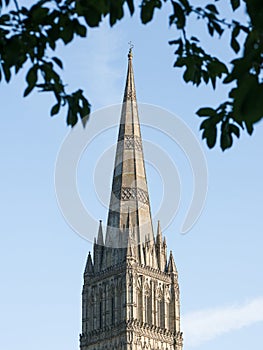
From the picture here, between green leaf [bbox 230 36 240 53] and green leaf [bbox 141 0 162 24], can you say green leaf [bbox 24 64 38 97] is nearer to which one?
green leaf [bbox 141 0 162 24]

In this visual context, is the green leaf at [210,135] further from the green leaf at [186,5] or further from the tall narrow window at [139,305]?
the tall narrow window at [139,305]

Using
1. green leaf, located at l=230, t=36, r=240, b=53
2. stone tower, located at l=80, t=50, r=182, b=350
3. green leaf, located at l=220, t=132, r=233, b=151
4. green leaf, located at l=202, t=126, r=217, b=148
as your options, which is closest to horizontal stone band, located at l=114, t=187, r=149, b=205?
stone tower, located at l=80, t=50, r=182, b=350

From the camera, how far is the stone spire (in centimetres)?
6756

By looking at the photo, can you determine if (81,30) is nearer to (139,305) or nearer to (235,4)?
(235,4)

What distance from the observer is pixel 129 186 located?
6944 cm

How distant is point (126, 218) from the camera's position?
6756 centimetres

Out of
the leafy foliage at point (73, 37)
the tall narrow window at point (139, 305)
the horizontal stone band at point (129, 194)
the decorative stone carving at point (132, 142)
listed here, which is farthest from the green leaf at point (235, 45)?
the decorative stone carving at point (132, 142)

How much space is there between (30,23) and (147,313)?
5868 centimetres

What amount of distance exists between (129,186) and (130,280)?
8757 mm

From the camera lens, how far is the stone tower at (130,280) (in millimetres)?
63875

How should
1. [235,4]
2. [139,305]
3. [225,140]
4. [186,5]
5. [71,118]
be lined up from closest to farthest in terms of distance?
[225,140] < [186,5] < [71,118] < [235,4] < [139,305]

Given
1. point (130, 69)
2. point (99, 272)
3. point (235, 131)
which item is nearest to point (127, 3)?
point (235, 131)

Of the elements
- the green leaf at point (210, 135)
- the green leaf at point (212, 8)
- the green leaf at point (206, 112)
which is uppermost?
the green leaf at point (212, 8)

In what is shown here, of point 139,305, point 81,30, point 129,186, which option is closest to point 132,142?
point 129,186
